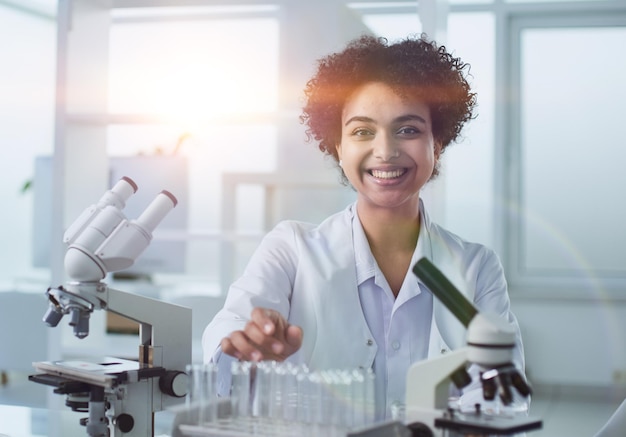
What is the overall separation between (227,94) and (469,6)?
264 centimetres

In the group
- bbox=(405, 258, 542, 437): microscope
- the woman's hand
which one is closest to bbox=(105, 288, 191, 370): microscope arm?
the woman's hand

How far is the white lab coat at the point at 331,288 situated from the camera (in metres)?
1.90

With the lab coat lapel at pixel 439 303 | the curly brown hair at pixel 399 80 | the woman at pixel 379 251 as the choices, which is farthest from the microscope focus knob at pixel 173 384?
the curly brown hair at pixel 399 80

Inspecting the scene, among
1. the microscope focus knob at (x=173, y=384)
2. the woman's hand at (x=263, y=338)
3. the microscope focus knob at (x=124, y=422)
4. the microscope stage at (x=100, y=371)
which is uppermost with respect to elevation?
the woman's hand at (x=263, y=338)

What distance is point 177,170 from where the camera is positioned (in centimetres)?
379

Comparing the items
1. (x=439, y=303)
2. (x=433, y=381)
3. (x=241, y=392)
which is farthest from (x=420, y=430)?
(x=439, y=303)

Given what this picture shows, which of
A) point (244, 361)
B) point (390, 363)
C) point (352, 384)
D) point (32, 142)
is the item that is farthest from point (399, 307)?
point (32, 142)

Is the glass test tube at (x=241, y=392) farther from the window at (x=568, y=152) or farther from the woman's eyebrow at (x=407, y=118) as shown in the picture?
the window at (x=568, y=152)

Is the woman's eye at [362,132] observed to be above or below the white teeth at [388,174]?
above

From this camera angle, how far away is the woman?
1.91 m

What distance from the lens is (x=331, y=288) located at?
1.98 meters

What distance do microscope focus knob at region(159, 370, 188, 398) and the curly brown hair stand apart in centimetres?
83

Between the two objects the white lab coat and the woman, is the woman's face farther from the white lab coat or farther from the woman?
the white lab coat

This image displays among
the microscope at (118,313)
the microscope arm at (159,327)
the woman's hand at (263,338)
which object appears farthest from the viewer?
the microscope arm at (159,327)
